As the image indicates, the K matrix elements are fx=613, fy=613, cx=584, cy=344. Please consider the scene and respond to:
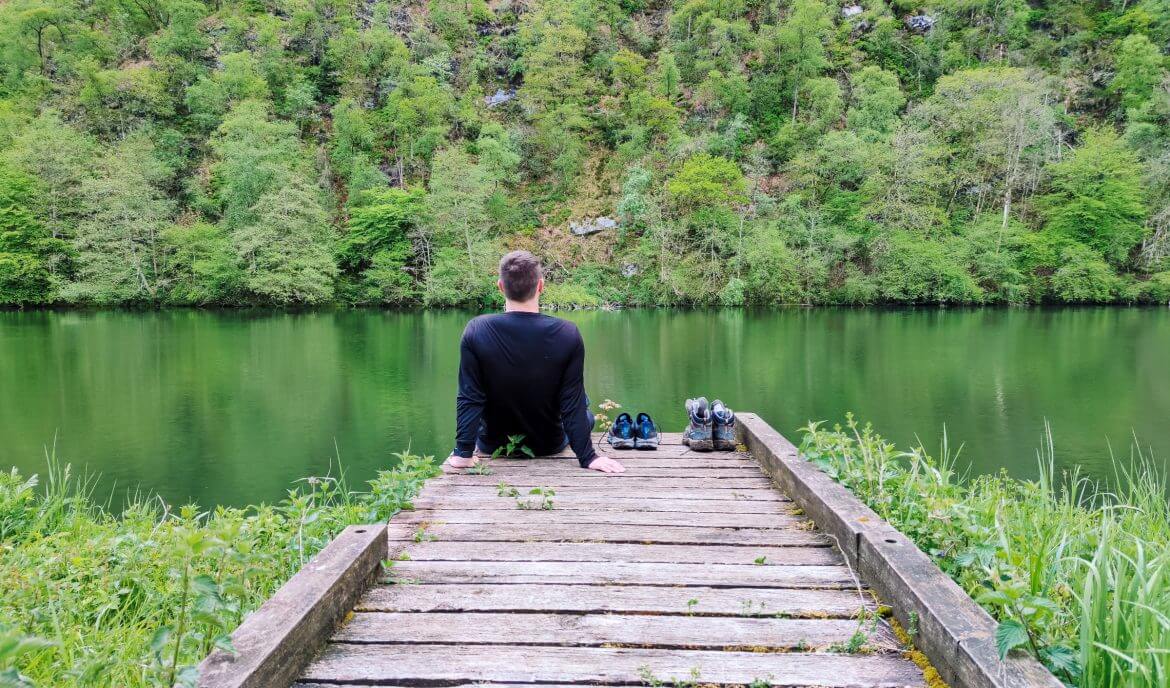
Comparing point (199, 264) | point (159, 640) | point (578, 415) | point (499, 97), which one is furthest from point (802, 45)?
point (159, 640)

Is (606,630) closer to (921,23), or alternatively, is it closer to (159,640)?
(159,640)

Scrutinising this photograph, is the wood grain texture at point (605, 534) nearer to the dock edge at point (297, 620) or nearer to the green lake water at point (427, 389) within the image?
the dock edge at point (297, 620)

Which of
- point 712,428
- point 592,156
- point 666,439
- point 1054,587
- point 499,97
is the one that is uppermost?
point 499,97

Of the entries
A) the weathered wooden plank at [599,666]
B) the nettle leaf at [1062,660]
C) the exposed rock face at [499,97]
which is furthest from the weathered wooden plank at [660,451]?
the exposed rock face at [499,97]

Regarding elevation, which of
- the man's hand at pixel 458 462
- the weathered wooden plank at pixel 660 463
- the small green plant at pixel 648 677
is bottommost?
the weathered wooden plank at pixel 660 463

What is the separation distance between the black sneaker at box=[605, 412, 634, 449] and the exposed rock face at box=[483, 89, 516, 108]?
1551 inches

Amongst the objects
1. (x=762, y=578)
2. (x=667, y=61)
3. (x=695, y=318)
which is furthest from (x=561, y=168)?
(x=762, y=578)

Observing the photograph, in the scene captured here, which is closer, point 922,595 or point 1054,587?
point 922,595

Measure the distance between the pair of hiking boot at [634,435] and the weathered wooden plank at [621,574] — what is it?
2079 millimetres

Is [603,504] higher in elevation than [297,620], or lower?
lower

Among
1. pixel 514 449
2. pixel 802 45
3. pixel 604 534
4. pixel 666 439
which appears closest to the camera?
pixel 604 534

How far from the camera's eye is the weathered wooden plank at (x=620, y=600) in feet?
6.00

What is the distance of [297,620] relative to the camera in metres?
1.48

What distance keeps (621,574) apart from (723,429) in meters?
2.20
